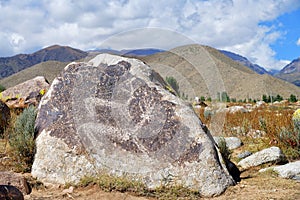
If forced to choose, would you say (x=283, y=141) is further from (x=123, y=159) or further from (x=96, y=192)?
(x=96, y=192)

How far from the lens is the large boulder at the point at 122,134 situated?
184 inches

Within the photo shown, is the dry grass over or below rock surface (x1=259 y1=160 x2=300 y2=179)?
over

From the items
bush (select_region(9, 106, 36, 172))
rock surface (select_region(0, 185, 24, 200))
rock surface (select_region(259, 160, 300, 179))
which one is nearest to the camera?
rock surface (select_region(0, 185, 24, 200))

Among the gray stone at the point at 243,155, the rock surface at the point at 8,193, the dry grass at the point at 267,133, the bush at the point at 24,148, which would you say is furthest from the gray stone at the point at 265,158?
the rock surface at the point at 8,193

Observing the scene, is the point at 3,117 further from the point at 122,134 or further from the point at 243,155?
the point at 243,155

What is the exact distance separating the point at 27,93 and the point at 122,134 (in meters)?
7.24

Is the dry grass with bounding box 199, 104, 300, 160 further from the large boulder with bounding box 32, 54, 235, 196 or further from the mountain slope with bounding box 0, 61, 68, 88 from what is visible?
the mountain slope with bounding box 0, 61, 68, 88

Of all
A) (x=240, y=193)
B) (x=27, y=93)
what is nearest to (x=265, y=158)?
(x=240, y=193)

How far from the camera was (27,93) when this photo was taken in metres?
11.3

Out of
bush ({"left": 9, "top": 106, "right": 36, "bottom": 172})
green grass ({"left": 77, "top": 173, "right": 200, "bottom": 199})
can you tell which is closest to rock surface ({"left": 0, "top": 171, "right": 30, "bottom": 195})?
bush ({"left": 9, "top": 106, "right": 36, "bottom": 172})

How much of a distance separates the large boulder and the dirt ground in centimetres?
18

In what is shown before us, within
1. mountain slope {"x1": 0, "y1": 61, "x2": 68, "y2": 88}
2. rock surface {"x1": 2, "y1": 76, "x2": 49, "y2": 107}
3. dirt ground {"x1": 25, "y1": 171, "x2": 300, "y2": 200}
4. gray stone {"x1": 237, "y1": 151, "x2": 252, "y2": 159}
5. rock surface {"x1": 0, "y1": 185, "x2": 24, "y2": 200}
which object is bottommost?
dirt ground {"x1": 25, "y1": 171, "x2": 300, "y2": 200}

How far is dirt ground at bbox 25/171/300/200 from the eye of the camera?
14.1 feet

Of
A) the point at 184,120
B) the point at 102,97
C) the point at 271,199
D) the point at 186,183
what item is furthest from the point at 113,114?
the point at 271,199
